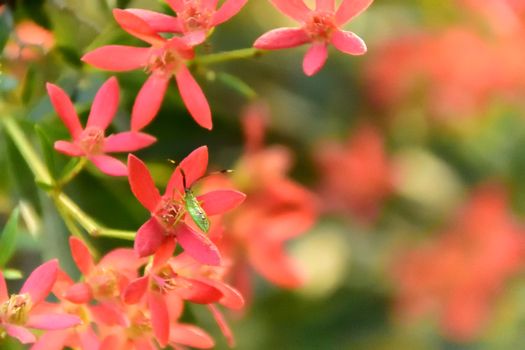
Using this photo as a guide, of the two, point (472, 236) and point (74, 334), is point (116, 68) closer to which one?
point (74, 334)

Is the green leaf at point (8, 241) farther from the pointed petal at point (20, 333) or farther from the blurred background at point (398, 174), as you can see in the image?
the blurred background at point (398, 174)

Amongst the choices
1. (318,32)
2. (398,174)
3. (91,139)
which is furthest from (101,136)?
(398,174)

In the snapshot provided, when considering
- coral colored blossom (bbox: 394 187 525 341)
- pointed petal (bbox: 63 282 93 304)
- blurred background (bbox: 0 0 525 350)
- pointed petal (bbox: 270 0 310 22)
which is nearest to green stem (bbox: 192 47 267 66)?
pointed petal (bbox: 270 0 310 22)

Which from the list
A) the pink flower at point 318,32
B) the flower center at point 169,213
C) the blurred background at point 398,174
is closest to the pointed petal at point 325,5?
the pink flower at point 318,32

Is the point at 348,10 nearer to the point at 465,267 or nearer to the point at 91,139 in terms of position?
the point at 91,139

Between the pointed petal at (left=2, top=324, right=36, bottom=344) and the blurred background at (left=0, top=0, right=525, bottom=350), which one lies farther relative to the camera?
the blurred background at (left=0, top=0, right=525, bottom=350)

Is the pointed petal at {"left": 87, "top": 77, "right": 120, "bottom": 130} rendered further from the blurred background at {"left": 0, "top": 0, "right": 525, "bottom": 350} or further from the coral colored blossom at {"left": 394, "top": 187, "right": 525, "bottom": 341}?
the coral colored blossom at {"left": 394, "top": 187, "right": 525, "bottom": 341}
